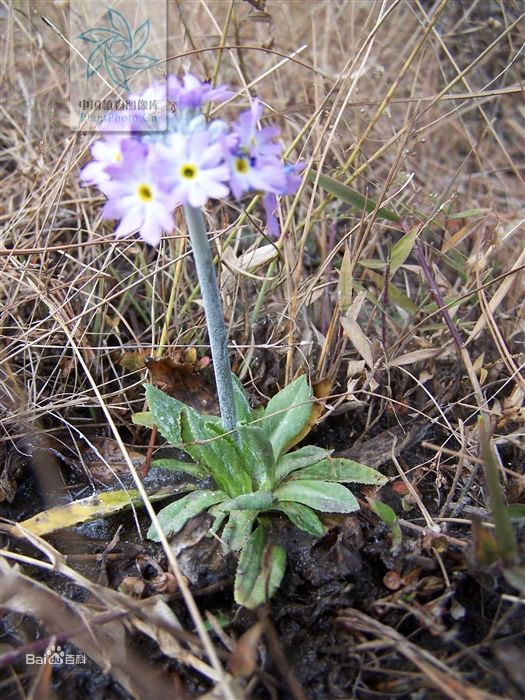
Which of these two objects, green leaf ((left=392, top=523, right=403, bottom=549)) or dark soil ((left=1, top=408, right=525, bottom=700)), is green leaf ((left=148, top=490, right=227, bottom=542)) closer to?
dark soil ((left=1, top=408, right=525, bottom=700))

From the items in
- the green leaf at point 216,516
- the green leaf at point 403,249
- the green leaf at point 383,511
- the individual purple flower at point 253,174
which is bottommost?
the green leaf at point 383,511

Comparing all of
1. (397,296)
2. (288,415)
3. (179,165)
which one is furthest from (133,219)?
(397,296)

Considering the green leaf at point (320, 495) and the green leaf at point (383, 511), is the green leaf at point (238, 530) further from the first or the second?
the green leaf at point (383, 511)

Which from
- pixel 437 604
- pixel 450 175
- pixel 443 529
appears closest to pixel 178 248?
pixel 443 529

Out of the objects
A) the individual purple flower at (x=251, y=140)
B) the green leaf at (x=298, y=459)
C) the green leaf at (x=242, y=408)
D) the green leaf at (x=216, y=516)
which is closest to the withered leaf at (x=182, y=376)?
the green leaf at (x=242, y=408)

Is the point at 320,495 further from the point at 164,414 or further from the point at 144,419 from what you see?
the point at 144,419

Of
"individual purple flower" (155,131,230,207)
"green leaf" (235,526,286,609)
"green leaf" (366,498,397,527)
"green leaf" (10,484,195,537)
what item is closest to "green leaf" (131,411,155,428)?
"green leaf" (10,484,195,537)
